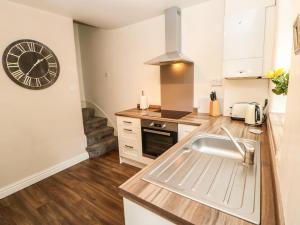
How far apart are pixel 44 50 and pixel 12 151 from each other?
1.43 metres

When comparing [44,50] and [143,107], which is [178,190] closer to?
[143,107]

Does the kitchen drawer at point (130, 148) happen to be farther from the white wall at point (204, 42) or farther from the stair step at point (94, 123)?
the white wall at point (204, 42)

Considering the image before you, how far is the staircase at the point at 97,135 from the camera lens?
3162mm

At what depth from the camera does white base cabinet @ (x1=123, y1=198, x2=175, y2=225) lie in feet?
2.37

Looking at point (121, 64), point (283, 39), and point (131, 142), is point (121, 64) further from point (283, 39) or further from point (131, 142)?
point (283, 39)

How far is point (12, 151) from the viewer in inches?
86.7

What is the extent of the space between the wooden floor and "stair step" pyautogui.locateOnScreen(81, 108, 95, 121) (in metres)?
1.28

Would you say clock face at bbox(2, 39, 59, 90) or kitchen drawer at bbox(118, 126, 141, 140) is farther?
kitchen drawer at bbox(118, 126, 141, 140)

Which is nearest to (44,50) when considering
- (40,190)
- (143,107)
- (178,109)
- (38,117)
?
(38,117)

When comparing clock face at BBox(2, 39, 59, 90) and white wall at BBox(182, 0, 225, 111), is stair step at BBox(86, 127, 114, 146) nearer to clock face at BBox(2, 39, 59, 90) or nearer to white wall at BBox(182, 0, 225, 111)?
clock face at BBox(2, 39, 59, 90)

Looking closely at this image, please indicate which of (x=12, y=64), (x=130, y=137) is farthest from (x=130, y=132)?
(x=12, y=64)

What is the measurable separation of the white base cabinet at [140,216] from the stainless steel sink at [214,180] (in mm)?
130

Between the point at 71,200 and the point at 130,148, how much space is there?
1.04 m

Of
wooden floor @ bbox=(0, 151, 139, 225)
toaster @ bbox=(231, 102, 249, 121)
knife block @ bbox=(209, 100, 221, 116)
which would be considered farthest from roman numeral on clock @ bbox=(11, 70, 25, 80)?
toaster @ bbox=(231, 102, 249, 121)
